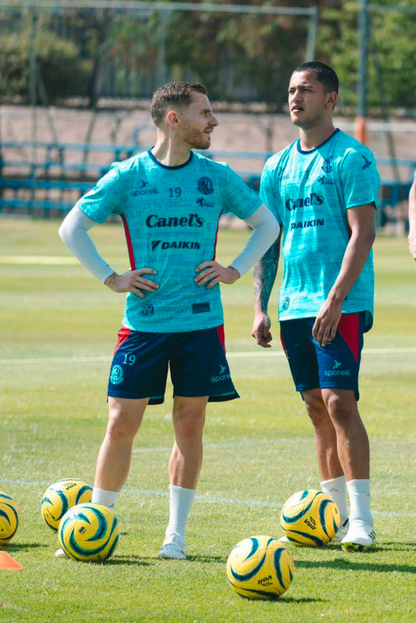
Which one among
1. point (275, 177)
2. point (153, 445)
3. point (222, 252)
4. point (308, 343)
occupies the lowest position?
point (222, 252)

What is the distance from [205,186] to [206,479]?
243 centimetres

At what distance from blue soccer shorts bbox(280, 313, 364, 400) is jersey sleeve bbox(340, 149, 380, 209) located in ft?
1.92

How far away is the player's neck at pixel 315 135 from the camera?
6.63 metres

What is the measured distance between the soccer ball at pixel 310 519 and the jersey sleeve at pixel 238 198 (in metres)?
1.44

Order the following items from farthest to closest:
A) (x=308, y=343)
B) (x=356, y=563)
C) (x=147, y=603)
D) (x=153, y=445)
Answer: (x=153, y=445), (x=308, y=343), (x=356, y=563), (x=147, y=603)

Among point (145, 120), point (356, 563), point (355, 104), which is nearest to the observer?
point (356, 563)

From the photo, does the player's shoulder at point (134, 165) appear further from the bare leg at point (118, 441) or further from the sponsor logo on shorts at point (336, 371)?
the sponsor logo on shorts at point (336, 371)

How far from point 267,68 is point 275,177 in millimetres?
34793

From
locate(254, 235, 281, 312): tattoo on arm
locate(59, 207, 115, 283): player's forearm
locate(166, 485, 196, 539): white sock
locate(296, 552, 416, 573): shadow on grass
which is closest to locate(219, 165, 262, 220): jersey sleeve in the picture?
locate(254, 235, 281, 312): tattoo on arm

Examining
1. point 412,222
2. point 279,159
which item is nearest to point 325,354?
point 279,159

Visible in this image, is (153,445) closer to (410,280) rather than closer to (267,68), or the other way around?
(410,280)

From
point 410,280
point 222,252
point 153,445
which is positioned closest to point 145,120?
point 222,252

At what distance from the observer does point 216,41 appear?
44.2 metres

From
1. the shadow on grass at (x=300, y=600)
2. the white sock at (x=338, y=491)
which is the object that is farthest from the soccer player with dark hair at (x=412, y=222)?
the shadow on grass at (x=300, y=600)
